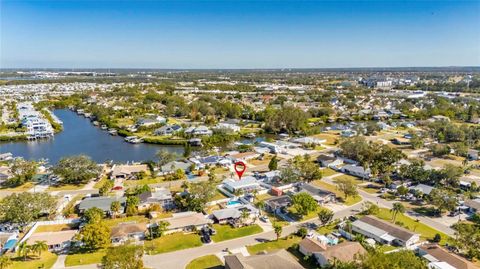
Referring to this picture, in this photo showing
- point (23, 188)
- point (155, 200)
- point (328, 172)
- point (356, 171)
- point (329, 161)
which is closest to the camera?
point (155, 200)

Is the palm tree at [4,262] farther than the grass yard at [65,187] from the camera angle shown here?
No

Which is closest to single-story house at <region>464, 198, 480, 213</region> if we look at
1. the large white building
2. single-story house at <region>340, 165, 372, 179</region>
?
single-story house at <region>340, 165, 372, 179</region>

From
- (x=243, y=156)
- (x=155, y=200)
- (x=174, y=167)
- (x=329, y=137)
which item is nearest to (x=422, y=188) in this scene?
(x=243, y=156)

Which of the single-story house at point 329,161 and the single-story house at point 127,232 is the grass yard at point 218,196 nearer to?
the single-story house at point 127,232

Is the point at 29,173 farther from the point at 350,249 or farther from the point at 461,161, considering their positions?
the point at 461,161

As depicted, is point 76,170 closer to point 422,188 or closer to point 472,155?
point 422,188

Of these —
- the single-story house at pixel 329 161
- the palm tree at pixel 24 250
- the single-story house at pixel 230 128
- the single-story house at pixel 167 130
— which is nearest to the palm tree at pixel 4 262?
the palm tree at pixel 24 250
